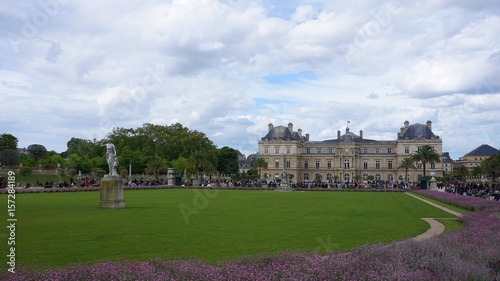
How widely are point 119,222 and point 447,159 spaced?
159m

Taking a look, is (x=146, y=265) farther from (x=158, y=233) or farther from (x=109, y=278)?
(x=158, y=233)

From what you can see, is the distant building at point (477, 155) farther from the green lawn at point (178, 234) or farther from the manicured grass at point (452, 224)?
the green lawn at point (178, 234)

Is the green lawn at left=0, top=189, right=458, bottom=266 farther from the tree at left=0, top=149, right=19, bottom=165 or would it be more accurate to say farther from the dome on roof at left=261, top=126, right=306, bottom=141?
the dome on roof at left=261, top=126, right=306, bottom=141

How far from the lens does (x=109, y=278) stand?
6.84 metres

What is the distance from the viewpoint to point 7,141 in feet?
317

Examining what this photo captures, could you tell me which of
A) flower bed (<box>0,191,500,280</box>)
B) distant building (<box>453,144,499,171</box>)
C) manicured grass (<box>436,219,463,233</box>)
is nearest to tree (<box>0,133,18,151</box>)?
manicured grass (<box>436,219,463,233</box>)

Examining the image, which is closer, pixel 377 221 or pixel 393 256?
pixel 393 256

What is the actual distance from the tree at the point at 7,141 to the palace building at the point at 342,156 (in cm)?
5689

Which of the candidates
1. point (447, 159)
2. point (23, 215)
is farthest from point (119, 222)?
point (447, 159)

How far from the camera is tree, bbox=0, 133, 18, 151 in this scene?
96.2 metres

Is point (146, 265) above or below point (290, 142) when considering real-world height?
below

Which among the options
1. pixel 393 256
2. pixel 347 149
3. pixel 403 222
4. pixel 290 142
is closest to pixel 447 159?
pixel 347 149

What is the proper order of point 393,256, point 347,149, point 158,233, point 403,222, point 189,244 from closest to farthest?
1. point 393,256
2. point 189,244
3. point 158,233
4. point 403,222
5. point 347,149

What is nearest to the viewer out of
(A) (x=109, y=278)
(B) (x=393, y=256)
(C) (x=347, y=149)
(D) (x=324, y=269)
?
(A) (x=109, y=278)
